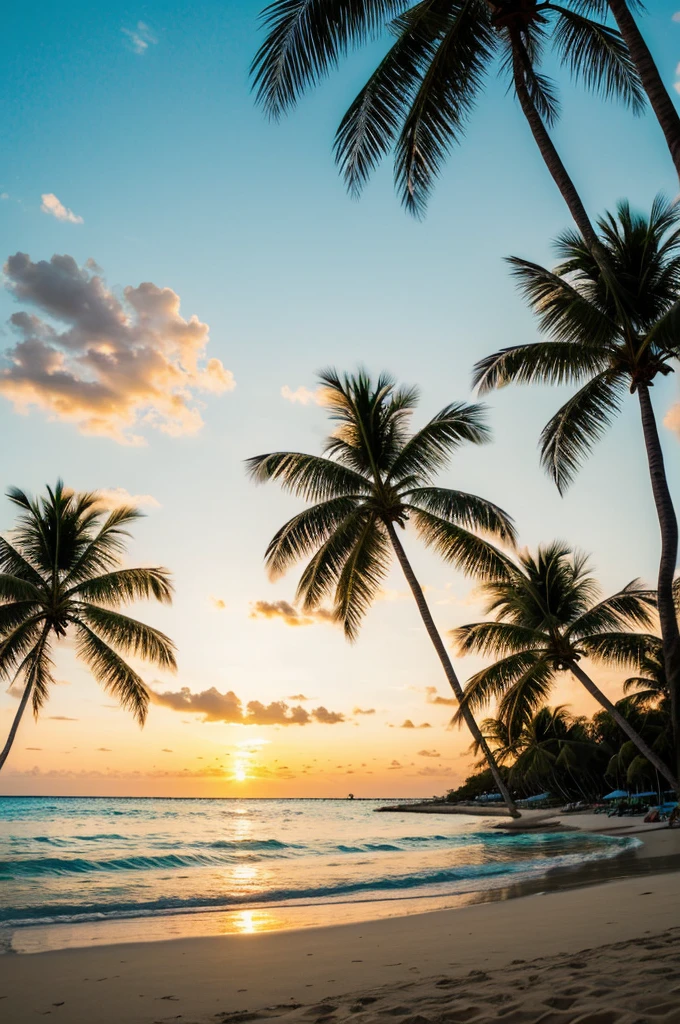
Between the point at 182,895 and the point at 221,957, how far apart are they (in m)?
5.61

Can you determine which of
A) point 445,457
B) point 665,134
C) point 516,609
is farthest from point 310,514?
point 665,134

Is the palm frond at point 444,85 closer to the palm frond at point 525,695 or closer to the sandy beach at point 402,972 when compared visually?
the sandy beach at point 402,972

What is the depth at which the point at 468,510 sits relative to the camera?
17922 millimetres

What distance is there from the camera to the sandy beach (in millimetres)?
3111

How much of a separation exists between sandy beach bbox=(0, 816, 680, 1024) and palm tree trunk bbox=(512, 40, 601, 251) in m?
8.04

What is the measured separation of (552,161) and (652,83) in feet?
9.83

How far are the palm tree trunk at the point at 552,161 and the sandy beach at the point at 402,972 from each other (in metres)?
8.04

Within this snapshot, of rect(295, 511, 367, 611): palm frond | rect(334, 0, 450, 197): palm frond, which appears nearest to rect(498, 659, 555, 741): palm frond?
rect(295, 511, 367, 611): palm frond

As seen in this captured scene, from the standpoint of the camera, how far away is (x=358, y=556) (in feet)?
59.3

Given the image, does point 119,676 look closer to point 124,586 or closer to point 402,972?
point 124,586

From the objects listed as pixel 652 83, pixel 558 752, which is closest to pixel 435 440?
pixel 652 83

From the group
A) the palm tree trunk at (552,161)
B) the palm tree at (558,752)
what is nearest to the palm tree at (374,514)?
the palm tree trunk at (552,161)

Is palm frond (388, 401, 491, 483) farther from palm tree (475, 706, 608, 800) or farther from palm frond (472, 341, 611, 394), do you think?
palm tree (475, 706, 608, 800)

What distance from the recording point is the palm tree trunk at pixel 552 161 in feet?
31.1
